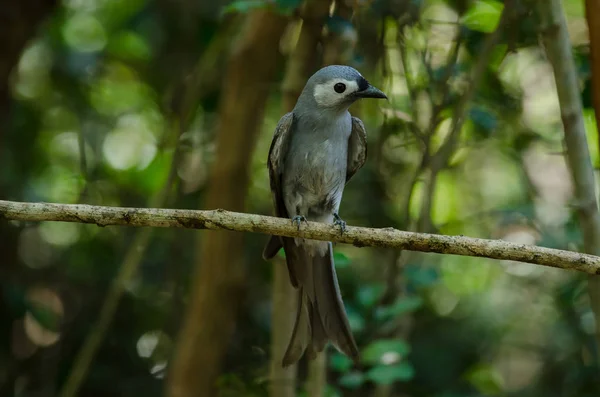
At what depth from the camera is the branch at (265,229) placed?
2.46m

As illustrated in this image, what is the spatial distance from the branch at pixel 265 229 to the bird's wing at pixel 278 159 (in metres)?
0.81

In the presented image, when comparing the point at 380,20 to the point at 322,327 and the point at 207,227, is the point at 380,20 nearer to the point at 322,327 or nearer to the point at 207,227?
the point at 322,327

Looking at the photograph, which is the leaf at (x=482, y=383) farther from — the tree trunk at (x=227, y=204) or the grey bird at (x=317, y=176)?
the grey bird at (x=317, y=176)

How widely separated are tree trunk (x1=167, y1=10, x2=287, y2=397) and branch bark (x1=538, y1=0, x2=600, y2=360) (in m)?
1.71

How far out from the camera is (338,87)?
11.6 ft

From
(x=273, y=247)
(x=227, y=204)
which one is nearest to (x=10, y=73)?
(x=227, y=204)

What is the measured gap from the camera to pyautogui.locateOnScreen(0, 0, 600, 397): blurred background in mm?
4078

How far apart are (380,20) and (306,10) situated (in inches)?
19.0

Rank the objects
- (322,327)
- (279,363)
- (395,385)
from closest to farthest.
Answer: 1. (322,327)
2. (279,363)
3. (395,385)

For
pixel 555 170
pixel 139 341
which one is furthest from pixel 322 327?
pixel 555 170

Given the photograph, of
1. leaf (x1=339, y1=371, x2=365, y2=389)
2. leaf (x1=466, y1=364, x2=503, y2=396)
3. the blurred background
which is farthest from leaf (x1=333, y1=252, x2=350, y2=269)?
leaf (x1=466, y1=364, x2=503, y2=396)

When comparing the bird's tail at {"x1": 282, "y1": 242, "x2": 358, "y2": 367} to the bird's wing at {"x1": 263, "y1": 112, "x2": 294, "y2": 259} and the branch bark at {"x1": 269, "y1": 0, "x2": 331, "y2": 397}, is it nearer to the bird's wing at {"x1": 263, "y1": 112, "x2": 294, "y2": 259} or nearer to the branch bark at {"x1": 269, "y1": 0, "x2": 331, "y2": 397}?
the bird's wing at {"x1": 263, "y1": 112, "x2": 294, "y2": 259}

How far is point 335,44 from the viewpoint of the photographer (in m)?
4.12

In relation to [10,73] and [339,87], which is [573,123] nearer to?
[339,87]
